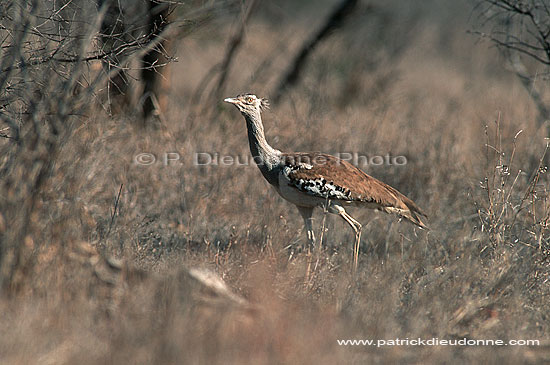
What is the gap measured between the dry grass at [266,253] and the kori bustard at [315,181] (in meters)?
0.27

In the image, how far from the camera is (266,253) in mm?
4562

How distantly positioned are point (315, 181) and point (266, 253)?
75 cm

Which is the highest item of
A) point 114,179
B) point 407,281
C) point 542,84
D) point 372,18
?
point 372,18

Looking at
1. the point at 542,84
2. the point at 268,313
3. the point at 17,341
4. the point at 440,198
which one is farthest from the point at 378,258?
the point at 542,84

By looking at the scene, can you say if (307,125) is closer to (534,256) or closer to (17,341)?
(534,256)

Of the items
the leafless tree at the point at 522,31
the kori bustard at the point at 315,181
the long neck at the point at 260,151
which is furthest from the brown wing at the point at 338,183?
the leafless tree at the point at 522,31

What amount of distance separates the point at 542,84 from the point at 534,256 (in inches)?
231

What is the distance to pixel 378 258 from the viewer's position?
5.20 m

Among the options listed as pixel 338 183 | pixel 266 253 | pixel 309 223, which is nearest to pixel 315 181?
pixel 338 183

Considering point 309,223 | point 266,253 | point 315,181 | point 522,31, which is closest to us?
point 266,253

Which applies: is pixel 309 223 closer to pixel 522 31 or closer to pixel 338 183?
pixel 338 183

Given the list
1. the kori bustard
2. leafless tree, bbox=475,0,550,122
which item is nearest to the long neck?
the kori bustard

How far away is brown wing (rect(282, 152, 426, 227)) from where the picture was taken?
16.3ft

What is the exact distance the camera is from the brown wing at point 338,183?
16.3 feet
